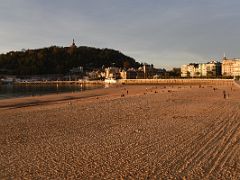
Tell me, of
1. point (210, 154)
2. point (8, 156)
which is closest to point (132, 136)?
point (210, 154)

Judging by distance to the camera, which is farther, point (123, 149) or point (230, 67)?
point (230, 67)

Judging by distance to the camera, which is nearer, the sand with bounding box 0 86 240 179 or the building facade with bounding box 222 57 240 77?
the sand with bounding box 0 86 240 179

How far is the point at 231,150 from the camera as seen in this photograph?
8.43 metres

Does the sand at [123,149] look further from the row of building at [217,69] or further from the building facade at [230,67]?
the building facade at [230,67]

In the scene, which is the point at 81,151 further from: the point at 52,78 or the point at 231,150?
the point at 52,78

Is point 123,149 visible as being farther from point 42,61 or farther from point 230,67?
point 42,61

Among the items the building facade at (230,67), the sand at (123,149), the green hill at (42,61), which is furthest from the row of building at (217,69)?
the sand at (123,149)

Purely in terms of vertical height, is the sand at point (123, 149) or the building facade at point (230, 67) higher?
the building facade at point (230, 67)

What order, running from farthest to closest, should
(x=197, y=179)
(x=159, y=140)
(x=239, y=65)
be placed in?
(x=239, y=65) → (x=159, y=140) → (x=197, y=179)

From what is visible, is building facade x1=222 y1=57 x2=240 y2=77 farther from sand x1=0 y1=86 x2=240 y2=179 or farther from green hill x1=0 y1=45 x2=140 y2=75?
sand x1=0 y1=86 x2=240 y2=179

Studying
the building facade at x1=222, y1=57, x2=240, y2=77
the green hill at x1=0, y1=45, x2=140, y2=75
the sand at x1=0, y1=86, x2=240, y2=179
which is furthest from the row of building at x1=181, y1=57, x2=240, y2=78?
the sand at x1=0, y1=86, x2=240, y2=179

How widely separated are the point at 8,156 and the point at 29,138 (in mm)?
2412

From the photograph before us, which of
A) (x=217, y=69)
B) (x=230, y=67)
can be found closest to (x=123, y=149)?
(x=230, y=67)

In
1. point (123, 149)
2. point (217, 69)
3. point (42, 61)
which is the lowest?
point (123, 149)
